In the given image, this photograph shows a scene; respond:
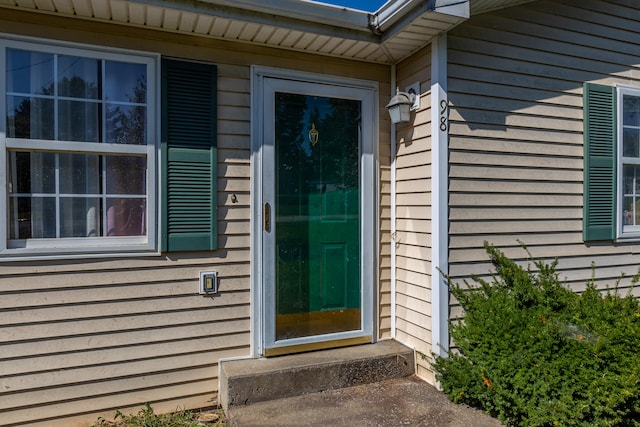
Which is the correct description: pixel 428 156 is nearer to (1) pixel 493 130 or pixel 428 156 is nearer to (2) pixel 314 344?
(1) pixel 493 130

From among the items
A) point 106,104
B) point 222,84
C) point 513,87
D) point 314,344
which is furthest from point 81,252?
point 513,87

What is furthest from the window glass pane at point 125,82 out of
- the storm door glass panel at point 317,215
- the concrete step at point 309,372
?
the concrete step at point 309,372

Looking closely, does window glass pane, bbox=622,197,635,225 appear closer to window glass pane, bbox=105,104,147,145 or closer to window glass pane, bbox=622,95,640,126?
window glass pane, bbox=622,95,640,126

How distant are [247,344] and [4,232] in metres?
1.58

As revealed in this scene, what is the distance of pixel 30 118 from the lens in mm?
2338

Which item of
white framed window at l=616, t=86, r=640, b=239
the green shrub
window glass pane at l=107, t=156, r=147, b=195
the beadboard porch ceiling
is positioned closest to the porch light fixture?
the beadboard porch ceiling

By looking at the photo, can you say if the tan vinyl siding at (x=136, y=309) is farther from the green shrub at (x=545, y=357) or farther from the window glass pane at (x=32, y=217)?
the green shrub at (x=545, y=357)

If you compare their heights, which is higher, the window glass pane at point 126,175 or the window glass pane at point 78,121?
the window glass pane at point 78,121

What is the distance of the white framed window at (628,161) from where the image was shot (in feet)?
11.1

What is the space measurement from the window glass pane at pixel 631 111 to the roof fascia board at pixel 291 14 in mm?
2365

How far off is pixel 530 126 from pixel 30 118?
3332 millimetres

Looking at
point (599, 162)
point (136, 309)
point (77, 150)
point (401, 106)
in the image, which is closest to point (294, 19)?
point (401, 106)

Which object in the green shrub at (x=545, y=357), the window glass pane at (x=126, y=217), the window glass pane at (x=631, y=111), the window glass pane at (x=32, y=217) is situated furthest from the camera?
the window glass pane at (x=631, y=111)

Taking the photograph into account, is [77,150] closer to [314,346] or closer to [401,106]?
[314,346]
